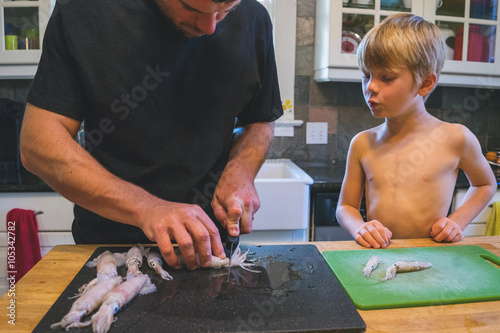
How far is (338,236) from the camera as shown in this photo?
1.87 metres

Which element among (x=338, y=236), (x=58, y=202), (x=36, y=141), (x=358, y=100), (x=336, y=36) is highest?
(x=336, y=36)

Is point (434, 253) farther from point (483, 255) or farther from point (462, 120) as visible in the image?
point (462, 120)

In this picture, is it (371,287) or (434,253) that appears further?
(434,253)

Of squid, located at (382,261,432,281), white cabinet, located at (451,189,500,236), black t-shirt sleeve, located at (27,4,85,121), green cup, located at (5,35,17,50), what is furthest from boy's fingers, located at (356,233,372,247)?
green cup, located at (5,35,17,50)

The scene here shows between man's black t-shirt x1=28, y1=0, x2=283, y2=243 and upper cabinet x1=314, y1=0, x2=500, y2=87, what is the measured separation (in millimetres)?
1060

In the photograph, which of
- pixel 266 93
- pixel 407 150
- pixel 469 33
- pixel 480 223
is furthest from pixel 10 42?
pixel 480 223

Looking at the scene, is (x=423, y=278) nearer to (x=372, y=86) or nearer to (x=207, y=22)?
(x=372, y=86)

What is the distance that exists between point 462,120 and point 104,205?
2.44 meters

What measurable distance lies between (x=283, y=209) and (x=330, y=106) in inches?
35.6

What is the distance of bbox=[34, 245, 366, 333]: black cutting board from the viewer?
24.5 inches

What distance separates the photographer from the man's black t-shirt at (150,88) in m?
0.90

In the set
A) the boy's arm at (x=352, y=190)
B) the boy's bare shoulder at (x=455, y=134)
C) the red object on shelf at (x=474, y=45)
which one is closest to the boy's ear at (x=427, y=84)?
the boy's bare shoulder at (x=455, y=134)

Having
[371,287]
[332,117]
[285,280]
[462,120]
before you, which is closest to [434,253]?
[371,287]

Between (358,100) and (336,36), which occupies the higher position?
(336,36)
